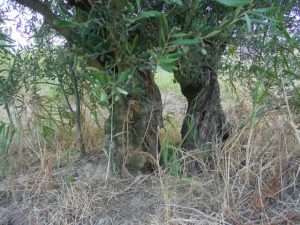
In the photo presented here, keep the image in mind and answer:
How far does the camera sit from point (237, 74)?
1976mm

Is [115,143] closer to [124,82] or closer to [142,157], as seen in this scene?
[142,157]

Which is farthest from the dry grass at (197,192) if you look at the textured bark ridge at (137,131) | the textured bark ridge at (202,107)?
the textured bark ridge at (202,107)

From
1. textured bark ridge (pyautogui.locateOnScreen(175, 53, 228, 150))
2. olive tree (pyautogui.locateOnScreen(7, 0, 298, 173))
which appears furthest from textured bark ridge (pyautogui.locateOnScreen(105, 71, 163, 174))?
textured bark ridge (pyautogui.locateOnScreen(175, 53, 228, 150))

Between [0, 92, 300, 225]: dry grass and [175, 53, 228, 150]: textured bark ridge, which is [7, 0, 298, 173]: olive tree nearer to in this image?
[175, 53, 228, 150]: textured bark ridge

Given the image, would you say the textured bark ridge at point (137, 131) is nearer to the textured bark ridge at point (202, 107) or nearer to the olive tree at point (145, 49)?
the olive tree at point (145, 49)

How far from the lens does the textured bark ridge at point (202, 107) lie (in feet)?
6.37

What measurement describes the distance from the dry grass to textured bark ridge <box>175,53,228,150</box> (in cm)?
27

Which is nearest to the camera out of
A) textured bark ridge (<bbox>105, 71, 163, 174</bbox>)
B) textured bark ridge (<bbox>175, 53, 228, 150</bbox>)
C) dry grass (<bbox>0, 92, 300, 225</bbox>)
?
dry grass (<bbox>0, 92, 300, 225</bbox>)

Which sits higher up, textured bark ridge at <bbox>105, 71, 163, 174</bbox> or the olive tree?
the olive tree

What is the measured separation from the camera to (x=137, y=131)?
1746 millimetres

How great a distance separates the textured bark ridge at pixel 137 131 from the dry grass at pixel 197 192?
8 centimetres

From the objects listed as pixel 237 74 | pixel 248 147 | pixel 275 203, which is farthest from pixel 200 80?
pixel 275 203

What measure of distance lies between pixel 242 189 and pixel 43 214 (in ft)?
2.62

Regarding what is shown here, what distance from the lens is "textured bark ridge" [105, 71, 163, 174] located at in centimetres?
170
